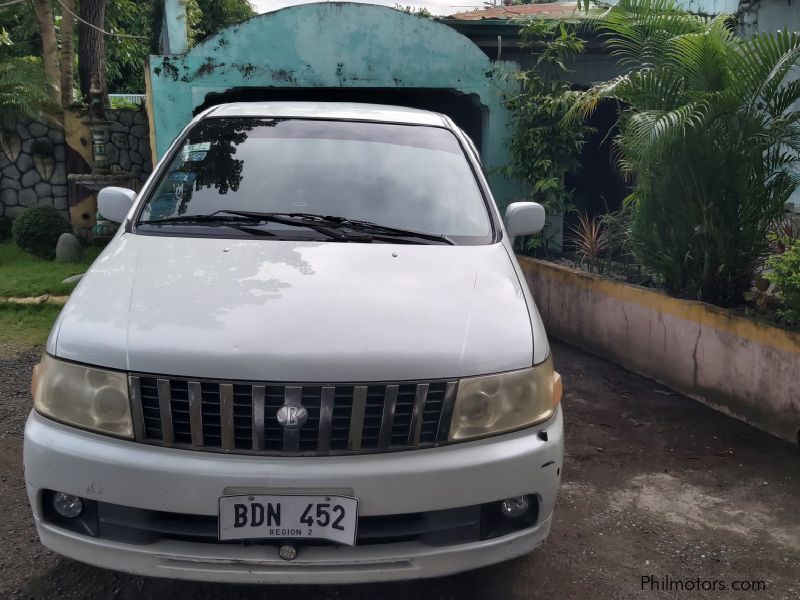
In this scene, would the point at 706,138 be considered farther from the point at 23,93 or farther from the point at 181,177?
the point at 23,93

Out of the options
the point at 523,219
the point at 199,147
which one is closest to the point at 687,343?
the point at 523,219

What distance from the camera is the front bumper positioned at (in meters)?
2.20

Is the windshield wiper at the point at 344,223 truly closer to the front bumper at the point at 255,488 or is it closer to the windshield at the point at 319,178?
the windshield at the point at 319,178

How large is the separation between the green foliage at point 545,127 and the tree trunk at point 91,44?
799cm

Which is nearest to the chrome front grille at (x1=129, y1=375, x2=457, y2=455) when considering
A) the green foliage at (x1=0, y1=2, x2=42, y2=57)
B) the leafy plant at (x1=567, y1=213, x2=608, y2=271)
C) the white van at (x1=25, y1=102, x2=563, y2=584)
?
the white van at (x1=25, y1=102, x2=563, y2=584)

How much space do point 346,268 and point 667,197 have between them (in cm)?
339

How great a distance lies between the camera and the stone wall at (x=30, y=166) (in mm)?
10719

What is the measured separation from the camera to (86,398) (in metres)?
2.31

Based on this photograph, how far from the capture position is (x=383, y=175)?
3.49 meters

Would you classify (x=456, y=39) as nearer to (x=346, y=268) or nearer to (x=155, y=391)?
(x=346, y=268)

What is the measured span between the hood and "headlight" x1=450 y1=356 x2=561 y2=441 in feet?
0.15

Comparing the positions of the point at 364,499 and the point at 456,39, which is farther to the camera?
the point at 456,39

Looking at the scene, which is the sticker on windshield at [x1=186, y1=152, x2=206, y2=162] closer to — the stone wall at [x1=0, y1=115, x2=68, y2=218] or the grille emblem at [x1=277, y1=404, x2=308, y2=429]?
the grille emblem at [x1=277, y1=404, x2=308, y2=429]

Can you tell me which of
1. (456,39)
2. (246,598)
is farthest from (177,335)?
(456,39)
